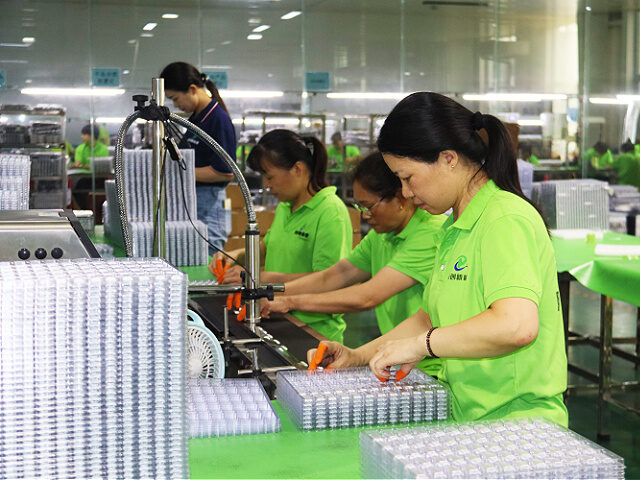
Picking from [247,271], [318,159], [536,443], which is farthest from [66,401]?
[318,159]

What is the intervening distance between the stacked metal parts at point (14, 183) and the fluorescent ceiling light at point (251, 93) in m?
5.98

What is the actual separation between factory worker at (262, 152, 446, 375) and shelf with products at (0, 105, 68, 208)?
4.33 metres

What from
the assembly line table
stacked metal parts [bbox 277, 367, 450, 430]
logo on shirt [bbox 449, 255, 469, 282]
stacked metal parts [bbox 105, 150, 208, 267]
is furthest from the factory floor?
stacked metal parts [bbox 105, 150, 208, 267]

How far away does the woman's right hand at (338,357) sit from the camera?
1843 millimetres

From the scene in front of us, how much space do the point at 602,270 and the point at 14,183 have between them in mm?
2913

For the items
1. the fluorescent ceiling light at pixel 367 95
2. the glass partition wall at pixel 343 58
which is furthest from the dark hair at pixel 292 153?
the fluorescent ceiling light at pixel 367 95

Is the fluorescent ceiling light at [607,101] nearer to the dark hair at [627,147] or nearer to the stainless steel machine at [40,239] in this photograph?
the dark hair at [627,147]

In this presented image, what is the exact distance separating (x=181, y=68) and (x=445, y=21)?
18.2 ft

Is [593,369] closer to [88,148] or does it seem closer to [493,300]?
[493,300]

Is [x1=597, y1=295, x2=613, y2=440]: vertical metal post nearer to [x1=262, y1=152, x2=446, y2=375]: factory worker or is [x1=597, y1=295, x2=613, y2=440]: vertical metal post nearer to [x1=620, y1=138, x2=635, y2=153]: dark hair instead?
→ [x1=262, y1=152, x2=446, y2=375]: factory worker

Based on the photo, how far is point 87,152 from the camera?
26.0 feet

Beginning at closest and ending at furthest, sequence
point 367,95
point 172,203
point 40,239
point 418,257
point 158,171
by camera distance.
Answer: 1. point 40,239
2. point 158,171
3. point 418,257
4. point 172,203
5. point 367,95

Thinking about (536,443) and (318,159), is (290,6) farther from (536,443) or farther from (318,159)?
(536,443)

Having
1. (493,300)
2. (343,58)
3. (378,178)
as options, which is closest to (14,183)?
(378,178)
